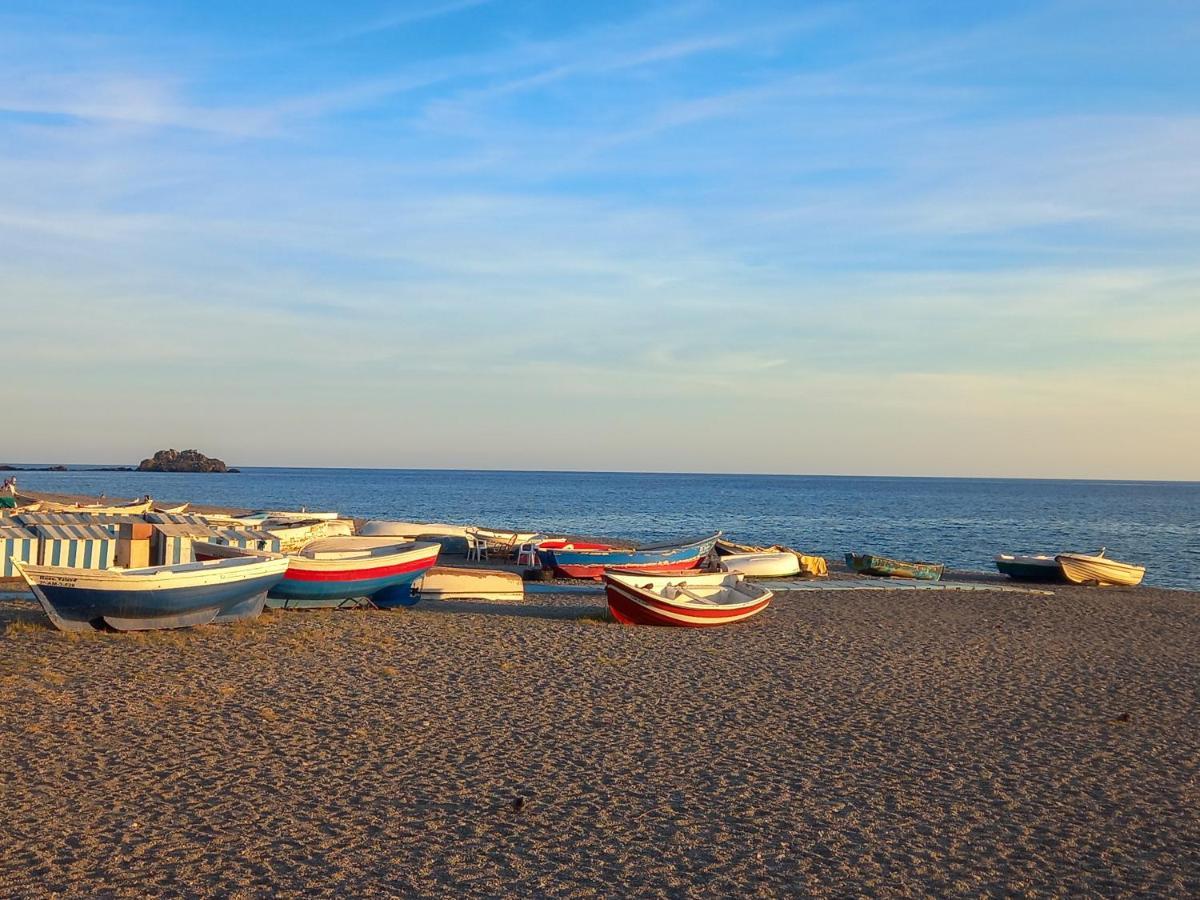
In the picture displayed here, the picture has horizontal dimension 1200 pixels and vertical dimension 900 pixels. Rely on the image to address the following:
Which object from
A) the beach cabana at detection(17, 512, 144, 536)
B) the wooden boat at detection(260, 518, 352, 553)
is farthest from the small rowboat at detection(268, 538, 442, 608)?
the beach cabana at detection(17, 512, 144, 536)

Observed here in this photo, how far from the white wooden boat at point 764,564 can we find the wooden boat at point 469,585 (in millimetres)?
8847

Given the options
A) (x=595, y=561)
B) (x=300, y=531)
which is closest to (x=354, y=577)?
(x=595, y=561)

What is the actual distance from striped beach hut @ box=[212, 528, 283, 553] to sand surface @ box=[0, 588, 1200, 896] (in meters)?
6.19

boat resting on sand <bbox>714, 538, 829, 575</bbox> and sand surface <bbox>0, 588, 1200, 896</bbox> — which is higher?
boat resting on sand <bbox>714, 538, 829, 575</bbox>

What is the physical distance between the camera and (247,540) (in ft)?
76.8

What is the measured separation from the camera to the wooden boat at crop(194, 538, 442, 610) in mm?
18172

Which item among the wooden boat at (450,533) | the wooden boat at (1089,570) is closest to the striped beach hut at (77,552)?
the wooden boat at (450,533)

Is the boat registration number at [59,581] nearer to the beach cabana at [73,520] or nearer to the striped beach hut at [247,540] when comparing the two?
the striped beach hut at [247,540]

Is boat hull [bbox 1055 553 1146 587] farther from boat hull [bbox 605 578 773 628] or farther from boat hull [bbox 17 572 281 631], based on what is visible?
boat hull [bbox 17 572 281 631]

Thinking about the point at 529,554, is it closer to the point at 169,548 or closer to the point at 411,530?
the point at 411,530

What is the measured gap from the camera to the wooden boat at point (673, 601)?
58.7ft

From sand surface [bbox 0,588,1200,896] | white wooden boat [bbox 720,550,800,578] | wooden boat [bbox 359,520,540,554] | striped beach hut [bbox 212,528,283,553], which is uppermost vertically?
striped beach hut [bbox 212,528,283,553]

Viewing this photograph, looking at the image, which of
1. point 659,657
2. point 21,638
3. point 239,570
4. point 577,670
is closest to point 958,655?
point 659,657

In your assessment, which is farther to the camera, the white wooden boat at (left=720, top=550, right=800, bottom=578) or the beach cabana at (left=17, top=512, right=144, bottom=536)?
the white wooden boat at (left=720, top=550, right=800, bottom=578)
